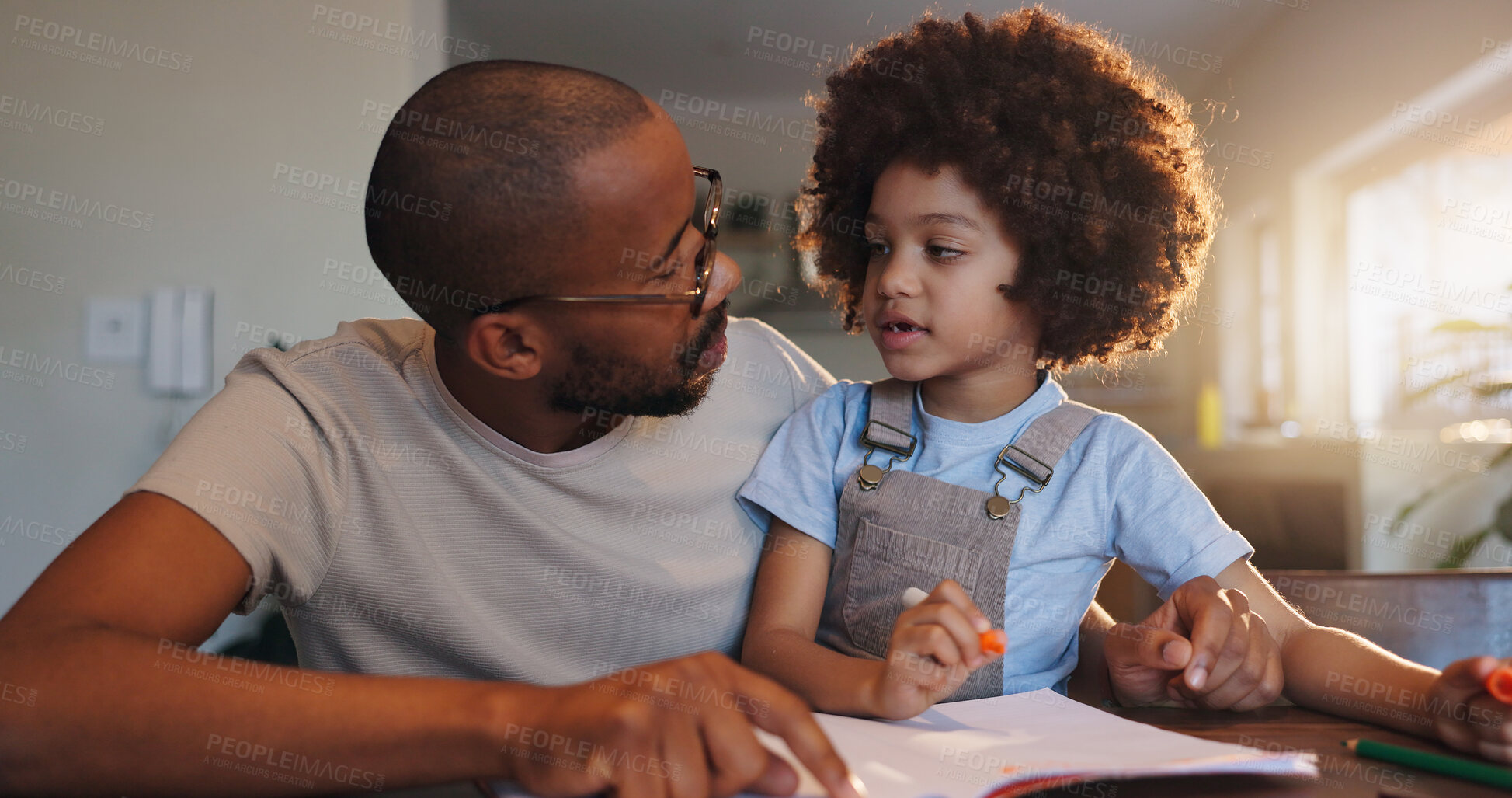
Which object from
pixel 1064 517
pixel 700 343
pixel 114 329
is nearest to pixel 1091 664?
pixel 1064 517

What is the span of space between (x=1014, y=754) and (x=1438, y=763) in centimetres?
29

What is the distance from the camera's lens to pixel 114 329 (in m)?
2.29

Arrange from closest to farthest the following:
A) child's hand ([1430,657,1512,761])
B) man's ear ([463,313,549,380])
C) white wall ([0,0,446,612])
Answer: child's hand ([1430,657,1512,761]), man's ear ([463,313,549,380]), white wall ([0,0,446,612])

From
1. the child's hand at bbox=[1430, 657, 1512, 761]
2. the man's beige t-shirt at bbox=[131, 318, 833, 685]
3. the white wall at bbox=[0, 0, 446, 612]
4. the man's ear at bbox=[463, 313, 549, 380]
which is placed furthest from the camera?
the white wall at bbox=[0, 0, 446, 612]

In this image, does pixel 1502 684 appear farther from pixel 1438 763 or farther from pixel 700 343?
pixel 700 343

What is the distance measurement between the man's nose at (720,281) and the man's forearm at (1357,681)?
67 cm

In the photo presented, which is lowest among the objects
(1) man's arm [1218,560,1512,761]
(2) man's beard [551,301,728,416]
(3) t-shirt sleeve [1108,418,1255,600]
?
(1) man's arm [1218,560,1512,761]

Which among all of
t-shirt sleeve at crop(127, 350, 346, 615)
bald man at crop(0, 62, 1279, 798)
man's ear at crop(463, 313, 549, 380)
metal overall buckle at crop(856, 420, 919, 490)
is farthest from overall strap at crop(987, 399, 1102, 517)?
t-shirt sleeve at crop(127, 350, 346, 615)

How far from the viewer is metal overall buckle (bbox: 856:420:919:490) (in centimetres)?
106

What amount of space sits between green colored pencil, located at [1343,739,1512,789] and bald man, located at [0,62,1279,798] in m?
0.12

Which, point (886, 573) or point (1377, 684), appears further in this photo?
Result: point (886, 573)

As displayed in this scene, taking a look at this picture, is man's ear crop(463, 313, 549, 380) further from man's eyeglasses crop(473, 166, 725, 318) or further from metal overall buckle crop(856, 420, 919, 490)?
metal overall buckle crop(856, 420, 919, 490)

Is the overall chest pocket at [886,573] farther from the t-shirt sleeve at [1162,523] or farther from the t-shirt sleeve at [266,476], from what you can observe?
the t-shirt sleeve at [266,476]

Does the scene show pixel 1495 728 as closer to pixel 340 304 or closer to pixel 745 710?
pixel 745 710
